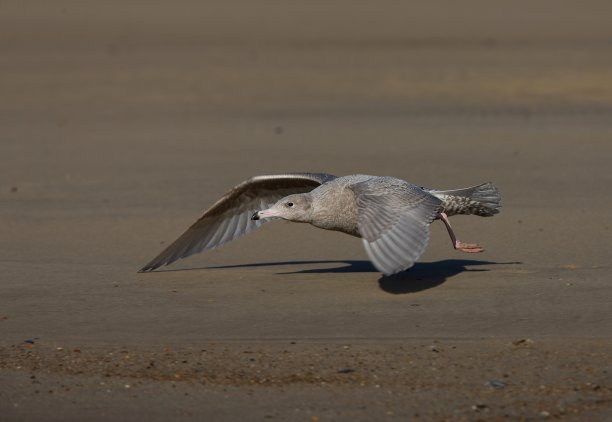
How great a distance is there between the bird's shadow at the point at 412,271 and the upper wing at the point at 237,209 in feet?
1.12

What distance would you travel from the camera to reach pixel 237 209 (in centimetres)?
1062

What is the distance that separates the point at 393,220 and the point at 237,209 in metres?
2.35

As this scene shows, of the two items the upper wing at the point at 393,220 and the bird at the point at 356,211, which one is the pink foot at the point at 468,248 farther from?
the upper wing at the point at 393,220

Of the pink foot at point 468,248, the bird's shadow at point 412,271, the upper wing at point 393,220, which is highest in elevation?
the upper wing at point 393,220

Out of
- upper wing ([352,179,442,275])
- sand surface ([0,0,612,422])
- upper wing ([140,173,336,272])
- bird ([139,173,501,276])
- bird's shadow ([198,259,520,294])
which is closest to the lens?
sand surface ([0,0,612,422])

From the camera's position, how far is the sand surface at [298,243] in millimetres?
6840

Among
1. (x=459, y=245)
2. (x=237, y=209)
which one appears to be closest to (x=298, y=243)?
(x=237, y=209)

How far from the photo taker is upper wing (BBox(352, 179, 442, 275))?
8172 mm

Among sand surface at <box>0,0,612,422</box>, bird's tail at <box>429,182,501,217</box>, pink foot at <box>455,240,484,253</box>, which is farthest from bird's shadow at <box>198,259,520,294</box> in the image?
bird's tail at <box>429,182,501,217</box>

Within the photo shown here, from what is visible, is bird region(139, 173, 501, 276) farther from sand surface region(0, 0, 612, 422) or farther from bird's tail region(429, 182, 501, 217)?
sand surface region(0, 0, 612, 422)

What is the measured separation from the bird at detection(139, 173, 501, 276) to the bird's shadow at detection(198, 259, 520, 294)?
8.5 inches

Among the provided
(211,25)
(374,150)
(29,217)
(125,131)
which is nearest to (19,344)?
(29,217)

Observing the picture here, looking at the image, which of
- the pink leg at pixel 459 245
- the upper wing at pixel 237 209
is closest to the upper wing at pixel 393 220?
the pink leg at pixel 459 245

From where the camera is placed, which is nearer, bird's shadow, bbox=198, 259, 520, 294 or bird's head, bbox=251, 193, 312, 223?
bird's shadow, bbox=198, 259, 520, 294
